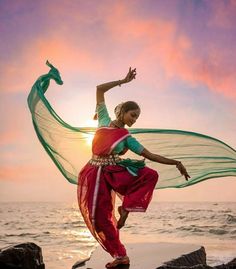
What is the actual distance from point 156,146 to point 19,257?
3.53 meters

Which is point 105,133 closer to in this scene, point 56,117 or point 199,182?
point 56,117

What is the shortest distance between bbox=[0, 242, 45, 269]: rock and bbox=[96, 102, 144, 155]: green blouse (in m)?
3.58

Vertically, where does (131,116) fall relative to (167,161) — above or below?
above

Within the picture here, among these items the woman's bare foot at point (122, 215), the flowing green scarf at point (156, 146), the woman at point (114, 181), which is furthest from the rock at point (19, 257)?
the woman's bare foot at point (122, 215)

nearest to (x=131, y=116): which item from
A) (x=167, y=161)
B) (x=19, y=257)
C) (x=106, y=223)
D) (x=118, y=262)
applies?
(x=167, y=161)

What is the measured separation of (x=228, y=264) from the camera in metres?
7.18

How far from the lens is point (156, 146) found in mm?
7543

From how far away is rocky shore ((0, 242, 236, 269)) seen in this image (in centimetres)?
702

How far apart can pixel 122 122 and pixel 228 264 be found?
2.64 metres

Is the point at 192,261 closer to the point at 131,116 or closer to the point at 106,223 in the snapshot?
the point at 106,223

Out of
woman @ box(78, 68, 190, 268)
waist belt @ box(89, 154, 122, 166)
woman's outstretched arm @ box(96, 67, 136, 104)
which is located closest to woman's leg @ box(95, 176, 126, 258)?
woman @ box(78, 68, 190, 268)

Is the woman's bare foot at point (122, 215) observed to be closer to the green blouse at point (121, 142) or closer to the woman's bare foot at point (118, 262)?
the woman's bare foot at point (118, 262)

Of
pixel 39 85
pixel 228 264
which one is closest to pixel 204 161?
pixel 228 264

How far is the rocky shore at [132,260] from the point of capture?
7.02 m
